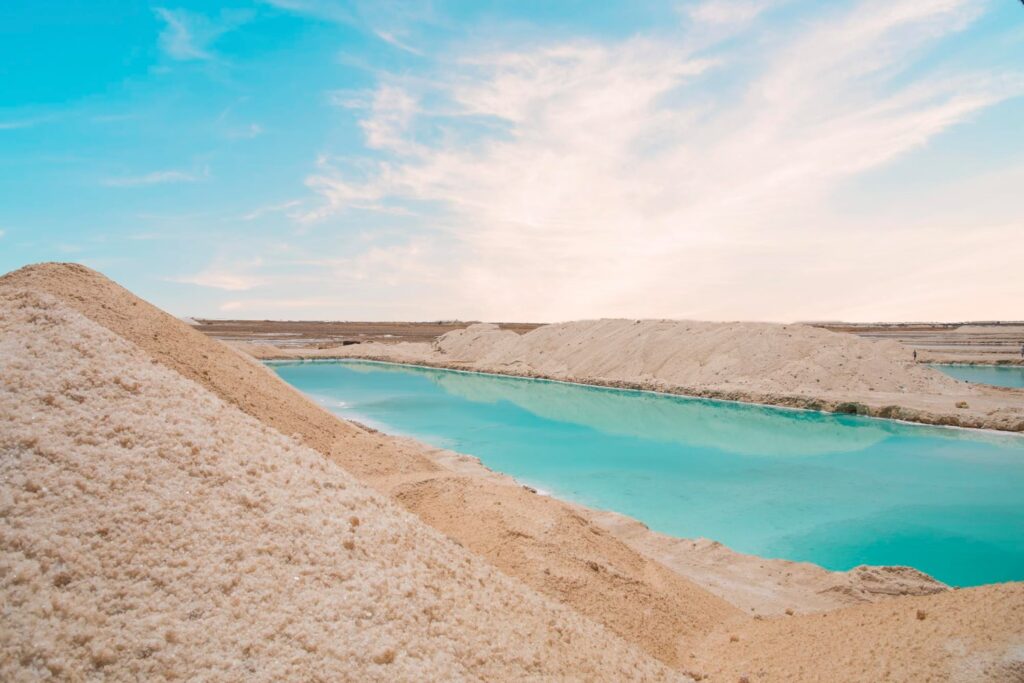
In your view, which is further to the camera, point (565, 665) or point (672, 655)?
point (672, 655)

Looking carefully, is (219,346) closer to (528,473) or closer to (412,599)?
(412,599)

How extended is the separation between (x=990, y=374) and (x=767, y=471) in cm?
2345

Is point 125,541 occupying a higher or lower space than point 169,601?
higher

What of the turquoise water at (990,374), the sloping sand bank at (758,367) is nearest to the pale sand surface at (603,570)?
the sloping sand bank at (758,367)

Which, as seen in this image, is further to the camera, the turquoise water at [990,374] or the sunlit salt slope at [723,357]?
the turquoise water at [990,374]

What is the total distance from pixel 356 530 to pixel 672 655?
2945 millimetres

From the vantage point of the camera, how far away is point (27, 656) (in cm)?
225

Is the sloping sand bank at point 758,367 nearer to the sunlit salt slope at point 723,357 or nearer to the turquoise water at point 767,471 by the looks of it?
the sunlit salt slope at point 723,357

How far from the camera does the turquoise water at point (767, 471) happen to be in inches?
359

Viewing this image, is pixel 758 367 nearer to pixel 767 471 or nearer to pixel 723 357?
pixel 723 357

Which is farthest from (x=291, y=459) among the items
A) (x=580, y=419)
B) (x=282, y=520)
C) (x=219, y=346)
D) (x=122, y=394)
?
(x=580, y=419)

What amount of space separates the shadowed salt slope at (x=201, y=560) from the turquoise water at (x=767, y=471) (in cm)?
694

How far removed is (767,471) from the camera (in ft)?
43.1

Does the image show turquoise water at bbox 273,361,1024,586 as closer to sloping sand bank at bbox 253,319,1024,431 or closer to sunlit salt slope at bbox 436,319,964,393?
sloping sand bank at bbox 253,319,1024,431
